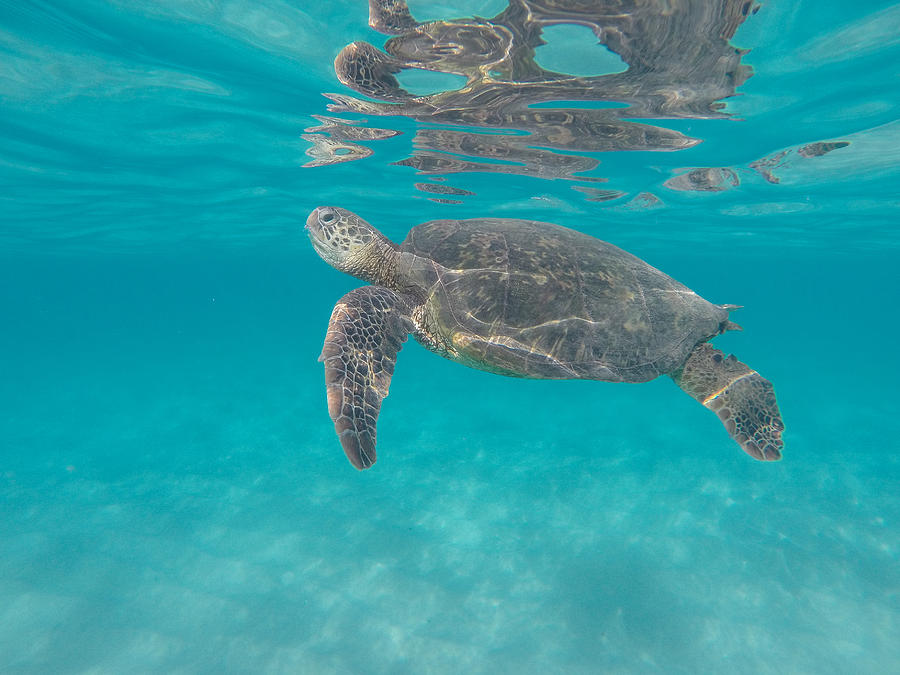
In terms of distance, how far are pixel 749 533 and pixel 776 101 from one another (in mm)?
9199

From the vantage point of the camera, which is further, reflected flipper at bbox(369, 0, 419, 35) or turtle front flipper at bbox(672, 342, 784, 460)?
reflected flipper at bbox(369, 0, 419, 35)

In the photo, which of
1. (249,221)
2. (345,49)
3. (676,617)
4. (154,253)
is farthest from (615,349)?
A: (154,253)

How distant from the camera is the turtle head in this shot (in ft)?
21.6

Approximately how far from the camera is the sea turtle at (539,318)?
5.46m

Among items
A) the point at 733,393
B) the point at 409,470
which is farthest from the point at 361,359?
the point at 409,470

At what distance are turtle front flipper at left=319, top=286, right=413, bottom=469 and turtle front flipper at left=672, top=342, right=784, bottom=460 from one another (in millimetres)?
4004

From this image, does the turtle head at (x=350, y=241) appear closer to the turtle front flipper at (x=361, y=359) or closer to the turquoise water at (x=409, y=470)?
the turtle front flipper at (x=361, y=359)

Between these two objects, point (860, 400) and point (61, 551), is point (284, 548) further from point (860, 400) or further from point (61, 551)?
point (860, 400)

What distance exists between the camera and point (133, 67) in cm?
851

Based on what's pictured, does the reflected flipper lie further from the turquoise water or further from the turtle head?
the turtle head

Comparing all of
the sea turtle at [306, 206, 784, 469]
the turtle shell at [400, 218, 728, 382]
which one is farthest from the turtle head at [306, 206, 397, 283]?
the turtle shell at [400, 218, 728, 382]

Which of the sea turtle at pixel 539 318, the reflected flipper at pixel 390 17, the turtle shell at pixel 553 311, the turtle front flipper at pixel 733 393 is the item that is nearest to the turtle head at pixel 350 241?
the sea turtle at pixel 539 318

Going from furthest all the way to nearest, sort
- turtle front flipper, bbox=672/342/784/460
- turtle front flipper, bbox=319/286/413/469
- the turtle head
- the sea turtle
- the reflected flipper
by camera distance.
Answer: the turtle head → the reflected flipper → turtle front flipper, bbox=672/342/784/460 → the sea turtle → turtle front flipper, bbox=319/286/413/469

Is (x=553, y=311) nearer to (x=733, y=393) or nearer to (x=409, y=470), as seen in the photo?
(x=733, y=393)
